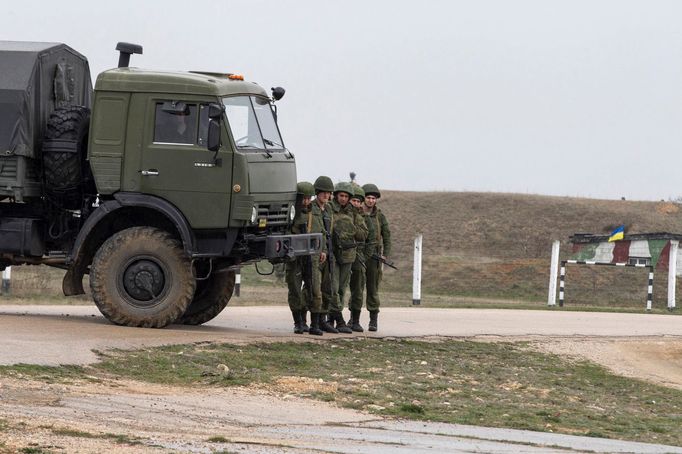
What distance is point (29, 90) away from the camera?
60.0 ft

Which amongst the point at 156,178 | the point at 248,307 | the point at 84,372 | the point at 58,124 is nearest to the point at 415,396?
the point at 84,372

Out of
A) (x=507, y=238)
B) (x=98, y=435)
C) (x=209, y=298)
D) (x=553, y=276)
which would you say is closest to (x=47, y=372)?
(x=98, y=435)

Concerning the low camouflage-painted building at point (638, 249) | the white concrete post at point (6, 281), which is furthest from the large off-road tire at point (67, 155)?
the low camouflage-painted building at point (638, 249)

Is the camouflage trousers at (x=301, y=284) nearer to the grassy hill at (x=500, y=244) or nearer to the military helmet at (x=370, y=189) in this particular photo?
the military helmet at (x=370, y=189)

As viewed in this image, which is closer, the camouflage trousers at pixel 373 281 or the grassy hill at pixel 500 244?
the camouflage trousers at pixel 373 281

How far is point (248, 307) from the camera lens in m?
25.0

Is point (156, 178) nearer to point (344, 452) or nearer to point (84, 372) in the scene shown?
point (84, 372)

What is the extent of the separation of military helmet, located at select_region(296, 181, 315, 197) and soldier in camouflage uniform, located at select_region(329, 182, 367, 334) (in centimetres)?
68

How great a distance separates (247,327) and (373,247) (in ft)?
6.83

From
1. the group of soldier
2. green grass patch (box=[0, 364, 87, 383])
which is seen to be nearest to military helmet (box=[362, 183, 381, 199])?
the group of soldier

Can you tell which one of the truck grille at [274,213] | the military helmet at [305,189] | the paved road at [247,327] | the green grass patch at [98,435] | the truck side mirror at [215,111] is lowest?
the green grass patch at [98,435]

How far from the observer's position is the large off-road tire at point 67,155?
18281 mm

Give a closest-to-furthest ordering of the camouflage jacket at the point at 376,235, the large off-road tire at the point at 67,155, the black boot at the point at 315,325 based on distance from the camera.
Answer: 1. the large off-road tire at the point at 67,155
2. the black boot at the point at 315,325
3. the camouflage jacket at the point at 376,235

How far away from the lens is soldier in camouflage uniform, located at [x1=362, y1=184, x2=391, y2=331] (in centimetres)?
2014
